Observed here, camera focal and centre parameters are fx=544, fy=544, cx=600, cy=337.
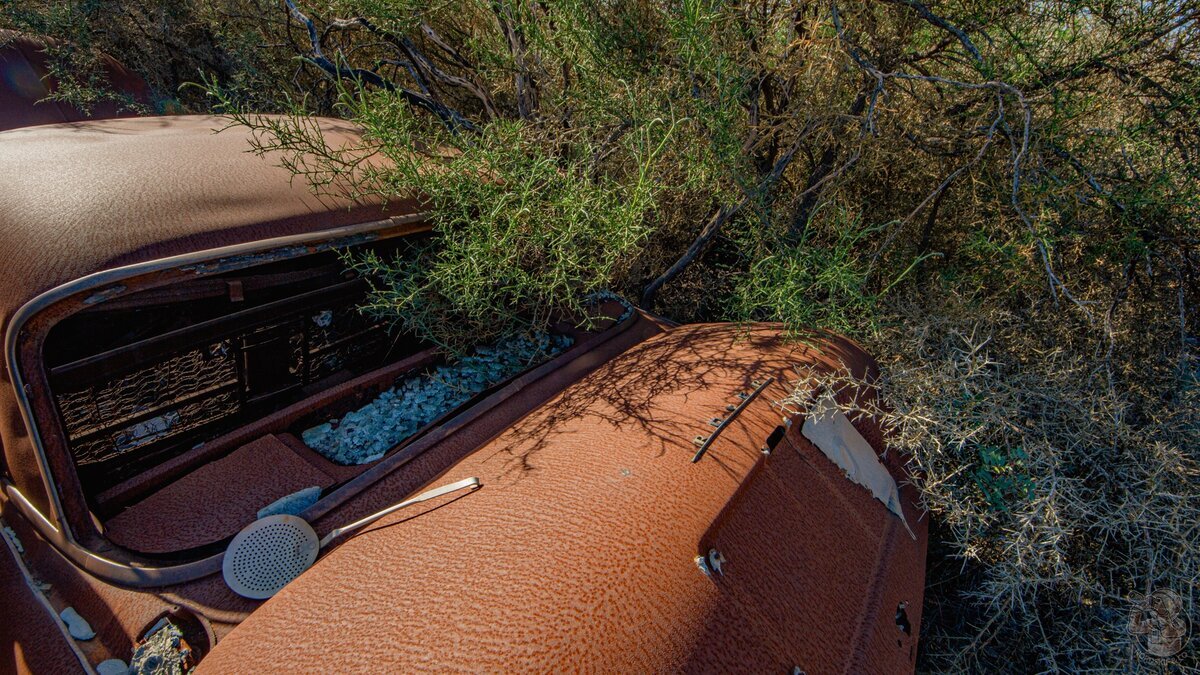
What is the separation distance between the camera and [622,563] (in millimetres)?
1183

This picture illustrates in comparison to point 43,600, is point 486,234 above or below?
above

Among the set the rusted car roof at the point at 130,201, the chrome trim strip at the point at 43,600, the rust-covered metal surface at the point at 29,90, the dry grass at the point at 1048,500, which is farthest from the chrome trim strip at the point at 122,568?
the rust-covered metal surface at the point at 29,90

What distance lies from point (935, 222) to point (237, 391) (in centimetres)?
337

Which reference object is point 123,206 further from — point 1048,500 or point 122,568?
point 1048,500

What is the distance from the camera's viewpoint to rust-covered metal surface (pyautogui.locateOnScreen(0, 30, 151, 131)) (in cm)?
335

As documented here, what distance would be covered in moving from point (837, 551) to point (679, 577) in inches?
24.0

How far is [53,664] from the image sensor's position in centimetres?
125

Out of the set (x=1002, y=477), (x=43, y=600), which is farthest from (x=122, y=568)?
(x=1002, y=477)

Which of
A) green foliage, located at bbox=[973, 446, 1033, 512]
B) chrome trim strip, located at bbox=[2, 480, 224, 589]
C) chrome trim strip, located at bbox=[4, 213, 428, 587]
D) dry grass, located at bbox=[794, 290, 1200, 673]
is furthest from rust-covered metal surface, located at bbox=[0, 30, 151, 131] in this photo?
green foliage, located at bbox=[973, 446, 1033, 512]

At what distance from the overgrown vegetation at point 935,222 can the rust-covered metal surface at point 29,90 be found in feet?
6.37

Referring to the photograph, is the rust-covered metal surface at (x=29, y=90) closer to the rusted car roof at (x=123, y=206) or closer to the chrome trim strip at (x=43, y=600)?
the rusted car roof at (x=123, y=206)

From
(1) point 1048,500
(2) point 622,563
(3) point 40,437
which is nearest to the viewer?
(2) point 622,563

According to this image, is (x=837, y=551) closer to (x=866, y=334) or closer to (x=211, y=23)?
(x=866, y=334)

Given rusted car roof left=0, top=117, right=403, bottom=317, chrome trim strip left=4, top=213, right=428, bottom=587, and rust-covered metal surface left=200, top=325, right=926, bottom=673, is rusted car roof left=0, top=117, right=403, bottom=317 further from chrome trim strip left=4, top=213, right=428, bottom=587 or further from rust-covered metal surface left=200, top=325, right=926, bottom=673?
rust-covered metal surface left=200, top=325, right=926, bottom=673
